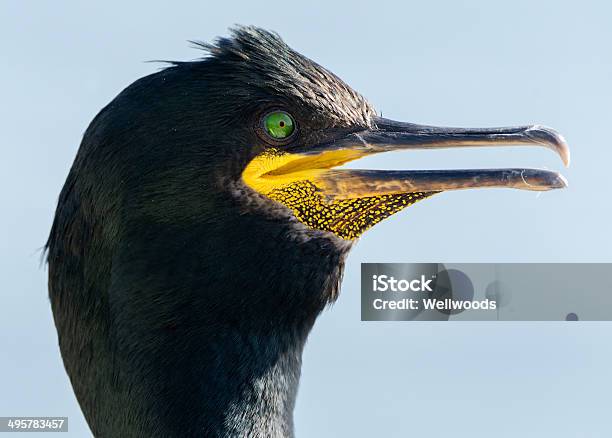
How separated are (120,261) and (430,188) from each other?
1.61 meters

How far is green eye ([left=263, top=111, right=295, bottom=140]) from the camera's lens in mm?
5496

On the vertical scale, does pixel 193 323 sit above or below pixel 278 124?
below

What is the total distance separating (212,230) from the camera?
534 cm

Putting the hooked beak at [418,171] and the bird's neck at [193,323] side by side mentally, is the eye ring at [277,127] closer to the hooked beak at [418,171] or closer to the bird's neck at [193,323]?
the hooked beak at [418,171]

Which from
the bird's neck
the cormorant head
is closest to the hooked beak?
the cormorant head

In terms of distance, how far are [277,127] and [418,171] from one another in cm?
76

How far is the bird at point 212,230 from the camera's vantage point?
531cm

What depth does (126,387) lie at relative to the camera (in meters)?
5.43

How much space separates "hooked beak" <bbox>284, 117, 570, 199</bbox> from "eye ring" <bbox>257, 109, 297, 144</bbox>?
0.44 ft

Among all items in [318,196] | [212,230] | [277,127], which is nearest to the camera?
[212,230]

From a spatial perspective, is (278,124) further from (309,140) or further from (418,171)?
(418,171)

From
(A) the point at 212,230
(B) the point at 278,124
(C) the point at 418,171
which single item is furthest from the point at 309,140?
(A) the point at 212,230

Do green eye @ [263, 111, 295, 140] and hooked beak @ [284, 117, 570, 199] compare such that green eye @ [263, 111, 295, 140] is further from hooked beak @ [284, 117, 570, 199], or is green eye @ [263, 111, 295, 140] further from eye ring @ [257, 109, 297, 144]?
hooked beak @ [284, 117, 570, 199]

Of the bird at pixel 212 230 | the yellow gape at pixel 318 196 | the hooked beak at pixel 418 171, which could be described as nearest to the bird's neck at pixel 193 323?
the bird at pixel 212 230
